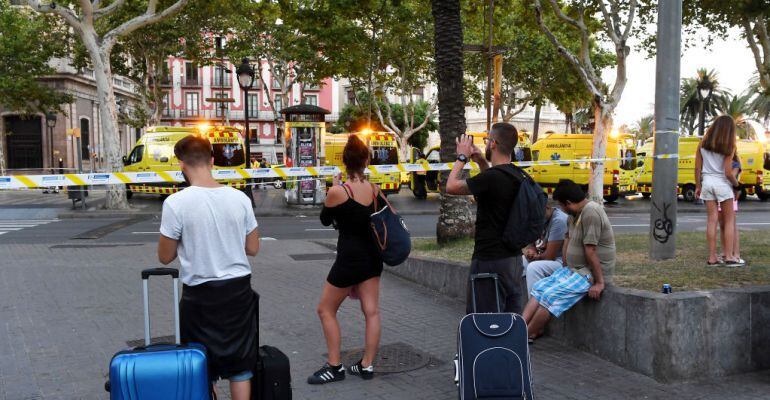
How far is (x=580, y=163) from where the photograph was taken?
23953 mm

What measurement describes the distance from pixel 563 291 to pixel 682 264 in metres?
2.01

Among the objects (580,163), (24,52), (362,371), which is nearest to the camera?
(362,371)

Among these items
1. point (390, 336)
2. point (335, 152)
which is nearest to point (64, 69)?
point (335, 152)

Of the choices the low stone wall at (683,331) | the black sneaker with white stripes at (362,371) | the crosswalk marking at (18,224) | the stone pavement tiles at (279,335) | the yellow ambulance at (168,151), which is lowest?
the crosswalk marking at (18,224)

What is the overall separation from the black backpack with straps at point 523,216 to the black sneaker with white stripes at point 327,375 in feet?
5.06

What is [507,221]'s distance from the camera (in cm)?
416

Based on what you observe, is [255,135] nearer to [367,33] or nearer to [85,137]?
[85,137]

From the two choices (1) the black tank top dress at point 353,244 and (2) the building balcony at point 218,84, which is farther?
(2) the building balcony at point 218,84

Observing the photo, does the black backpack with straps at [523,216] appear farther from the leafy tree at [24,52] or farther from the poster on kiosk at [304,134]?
the leafy tree at [24,52]

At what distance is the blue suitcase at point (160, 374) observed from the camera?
295 centimetres

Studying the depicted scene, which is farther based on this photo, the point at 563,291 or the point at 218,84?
the point at 218,84

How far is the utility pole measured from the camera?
23.0 ft

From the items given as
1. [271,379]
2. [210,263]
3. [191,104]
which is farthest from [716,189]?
[191,104]

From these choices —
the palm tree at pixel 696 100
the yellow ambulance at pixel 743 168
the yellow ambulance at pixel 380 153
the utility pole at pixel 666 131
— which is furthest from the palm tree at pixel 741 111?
the utility pole at pixel 666 131
